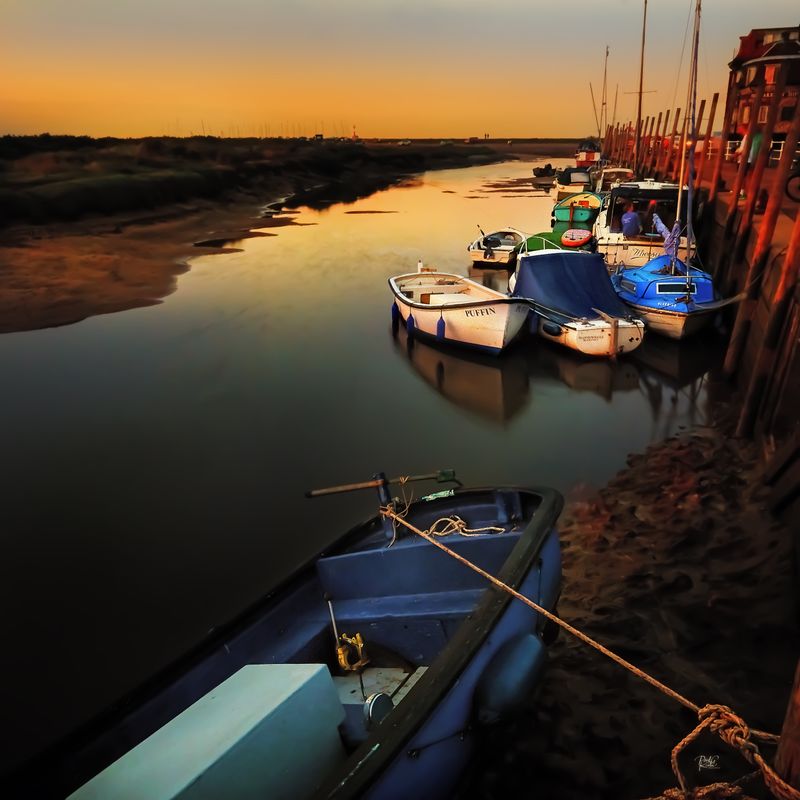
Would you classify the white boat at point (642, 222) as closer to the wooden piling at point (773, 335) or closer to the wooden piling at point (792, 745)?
the wooden piling at point (773, 335)

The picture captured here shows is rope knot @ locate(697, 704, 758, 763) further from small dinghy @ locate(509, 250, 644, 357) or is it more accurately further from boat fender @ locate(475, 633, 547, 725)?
small dinghy @ locate(509, 250, 644, 357)

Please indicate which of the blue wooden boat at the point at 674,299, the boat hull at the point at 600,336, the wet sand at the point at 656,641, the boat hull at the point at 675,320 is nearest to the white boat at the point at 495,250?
the blue wooden boat at the point at 674,299

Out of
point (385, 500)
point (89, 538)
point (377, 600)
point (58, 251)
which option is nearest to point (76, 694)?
point (89, 538)

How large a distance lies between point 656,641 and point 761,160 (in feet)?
44.9

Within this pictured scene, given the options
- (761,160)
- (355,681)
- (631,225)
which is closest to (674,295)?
(761,160)

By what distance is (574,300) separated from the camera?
16438 mm

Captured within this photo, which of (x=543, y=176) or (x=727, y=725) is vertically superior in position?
(x=543, y=176)

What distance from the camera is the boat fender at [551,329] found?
52.9 ft

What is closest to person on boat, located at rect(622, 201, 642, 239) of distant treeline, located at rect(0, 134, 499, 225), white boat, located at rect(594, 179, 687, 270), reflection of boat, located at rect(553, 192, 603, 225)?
white boat, located at rect(594, 179, 687, 270)

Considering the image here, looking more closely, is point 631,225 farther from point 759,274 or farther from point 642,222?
point 759,274

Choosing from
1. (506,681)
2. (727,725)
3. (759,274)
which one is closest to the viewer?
(727,725)

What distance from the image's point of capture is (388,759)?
3260 mm

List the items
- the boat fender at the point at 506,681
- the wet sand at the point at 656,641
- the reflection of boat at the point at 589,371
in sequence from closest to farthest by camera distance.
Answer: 1. the boat fender at the point at 506,681
2. the wet sand at the point at 656,641
3. the reflection of boat at the point at 589,371

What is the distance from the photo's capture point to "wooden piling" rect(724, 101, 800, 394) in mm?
9602
